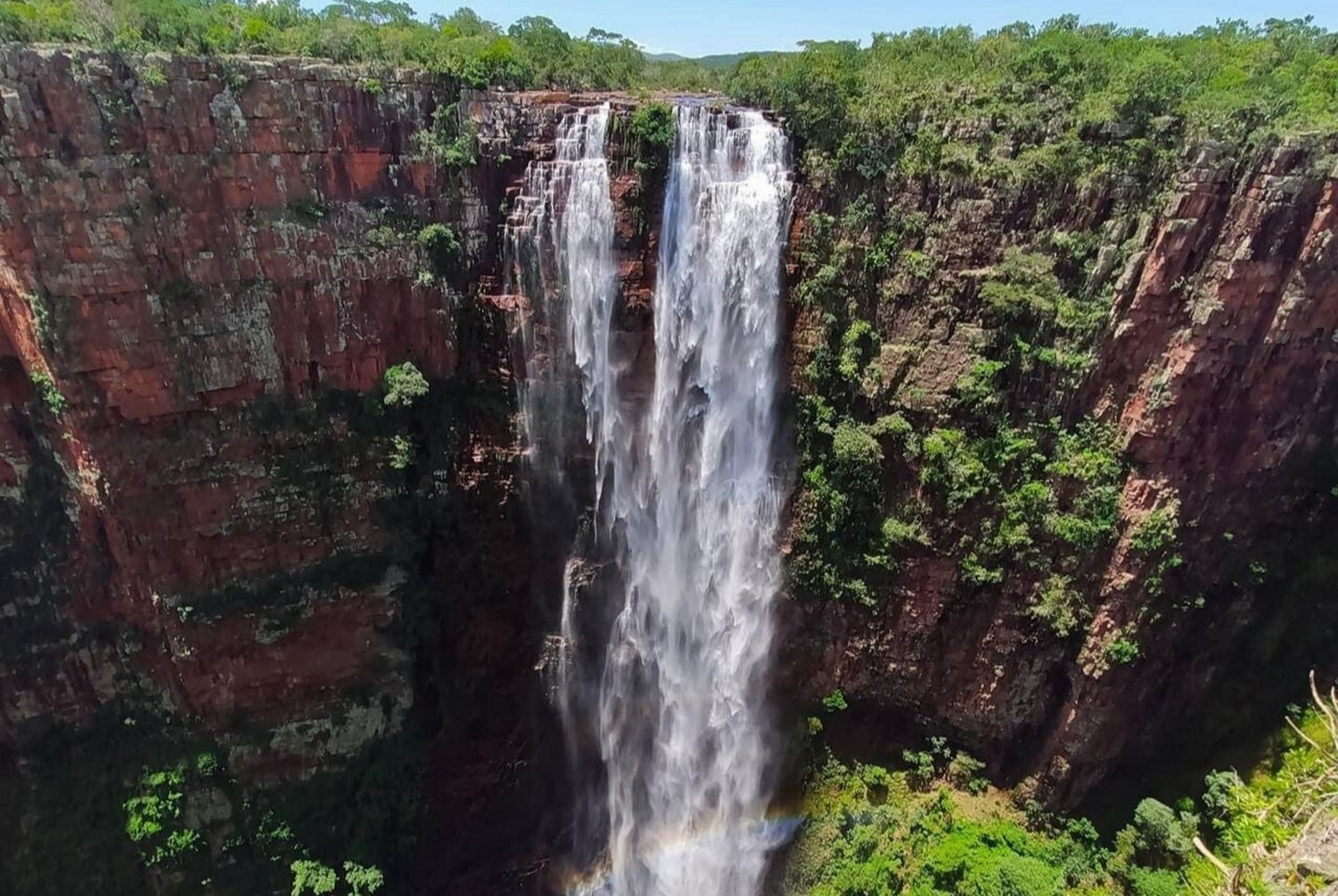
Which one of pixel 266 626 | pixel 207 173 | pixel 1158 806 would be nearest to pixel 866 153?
pixel 207 173

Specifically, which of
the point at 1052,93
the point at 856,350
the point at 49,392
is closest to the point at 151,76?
the point at 49,392

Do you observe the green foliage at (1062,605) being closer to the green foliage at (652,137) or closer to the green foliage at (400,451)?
the green foliage at (652,137)

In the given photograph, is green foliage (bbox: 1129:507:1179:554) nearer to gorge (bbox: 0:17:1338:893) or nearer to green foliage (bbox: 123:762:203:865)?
gorge (bbox: 0:17:1338:893)

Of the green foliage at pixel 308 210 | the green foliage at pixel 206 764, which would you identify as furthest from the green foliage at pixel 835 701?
the green foliage at pixel 308 210

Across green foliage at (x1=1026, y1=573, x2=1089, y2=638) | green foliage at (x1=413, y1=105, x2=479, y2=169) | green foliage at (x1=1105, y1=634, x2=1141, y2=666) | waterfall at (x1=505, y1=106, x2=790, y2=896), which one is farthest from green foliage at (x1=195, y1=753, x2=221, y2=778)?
green foliage at (x1=1105, y1=634, x2=1141, y2=666)

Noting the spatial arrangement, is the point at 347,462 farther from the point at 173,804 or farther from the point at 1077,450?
the point at 1077,450

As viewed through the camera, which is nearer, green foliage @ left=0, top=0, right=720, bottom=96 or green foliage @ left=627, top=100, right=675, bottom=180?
green foliage @ left=0, top=0, right=720, bottom=96
